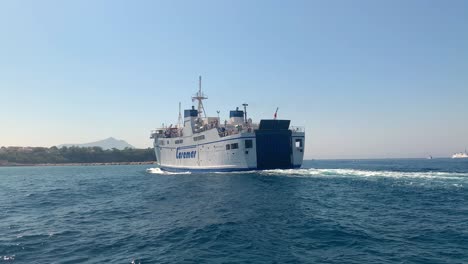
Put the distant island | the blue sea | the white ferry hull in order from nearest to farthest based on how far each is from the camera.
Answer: the blue sea → the white ferry hull → the distant island

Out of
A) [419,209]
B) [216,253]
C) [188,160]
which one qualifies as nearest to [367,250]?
[216,253]

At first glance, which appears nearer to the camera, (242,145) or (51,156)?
(242,145)

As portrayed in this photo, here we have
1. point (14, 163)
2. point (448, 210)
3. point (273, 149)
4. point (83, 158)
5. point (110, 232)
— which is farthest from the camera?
point (83, 158)

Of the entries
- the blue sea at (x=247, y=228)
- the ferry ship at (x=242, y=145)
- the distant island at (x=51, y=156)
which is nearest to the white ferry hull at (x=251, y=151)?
the ferry ship at (x=242, y=145)

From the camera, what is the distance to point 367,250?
1406 cm

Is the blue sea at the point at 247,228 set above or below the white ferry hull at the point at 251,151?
below

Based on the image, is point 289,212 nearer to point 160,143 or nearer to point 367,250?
point 367,250

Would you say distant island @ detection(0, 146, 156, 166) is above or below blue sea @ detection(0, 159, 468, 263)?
above

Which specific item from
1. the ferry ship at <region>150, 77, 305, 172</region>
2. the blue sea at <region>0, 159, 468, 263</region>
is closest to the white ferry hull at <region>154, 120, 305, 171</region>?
the ferry ship at <region>150, 77, 305, 172</region>

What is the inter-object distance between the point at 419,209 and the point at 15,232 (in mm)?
27077

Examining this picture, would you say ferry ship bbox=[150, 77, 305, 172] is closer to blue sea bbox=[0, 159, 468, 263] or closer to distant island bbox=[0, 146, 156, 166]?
blue sea bbox=[0, 159, 468, 263]

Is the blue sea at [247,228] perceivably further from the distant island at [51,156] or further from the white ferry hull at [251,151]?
the distant island at [51,156]

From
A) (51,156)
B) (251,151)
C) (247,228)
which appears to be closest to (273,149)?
(251,151)

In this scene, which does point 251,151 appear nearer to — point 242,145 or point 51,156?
point 242,145
